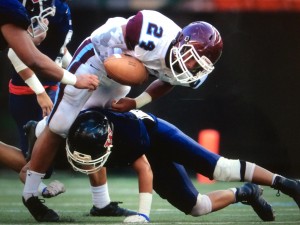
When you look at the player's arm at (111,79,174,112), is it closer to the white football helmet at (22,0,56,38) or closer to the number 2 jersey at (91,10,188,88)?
the number 2 jersey at (91,10,188,88)

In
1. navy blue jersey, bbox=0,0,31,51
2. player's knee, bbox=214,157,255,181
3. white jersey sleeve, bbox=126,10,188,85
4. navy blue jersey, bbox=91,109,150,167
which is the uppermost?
navy blue jersey, bbox=0,0,31,51

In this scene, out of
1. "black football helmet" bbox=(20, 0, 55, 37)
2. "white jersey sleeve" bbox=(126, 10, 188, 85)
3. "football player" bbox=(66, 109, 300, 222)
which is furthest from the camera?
"black football helmet" bbox=(20, 0, 55, 37)

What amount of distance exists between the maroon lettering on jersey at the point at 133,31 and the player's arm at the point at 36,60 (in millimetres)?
298

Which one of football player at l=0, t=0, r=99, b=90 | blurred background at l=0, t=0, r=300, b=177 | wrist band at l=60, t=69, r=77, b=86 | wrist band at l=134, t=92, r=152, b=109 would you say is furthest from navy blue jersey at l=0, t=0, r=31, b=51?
blurred background at l=0, t=0, r=300, b=177

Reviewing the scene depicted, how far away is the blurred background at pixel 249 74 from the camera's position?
7316mm

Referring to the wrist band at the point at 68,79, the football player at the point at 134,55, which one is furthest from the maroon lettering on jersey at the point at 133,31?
the wrist band at the point at 68,79

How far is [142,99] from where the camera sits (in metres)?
4.41

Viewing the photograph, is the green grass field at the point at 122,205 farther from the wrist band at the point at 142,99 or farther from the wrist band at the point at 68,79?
the wrist band at the point at 68,79

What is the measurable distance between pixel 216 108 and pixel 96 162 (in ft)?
10.8

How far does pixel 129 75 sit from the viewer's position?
416cm

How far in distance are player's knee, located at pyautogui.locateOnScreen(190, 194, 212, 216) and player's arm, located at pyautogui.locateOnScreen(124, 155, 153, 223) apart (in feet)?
1.15

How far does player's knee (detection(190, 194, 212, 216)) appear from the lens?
14.6ft

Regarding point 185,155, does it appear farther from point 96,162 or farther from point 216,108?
point 216,108

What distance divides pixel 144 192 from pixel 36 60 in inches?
31.2
